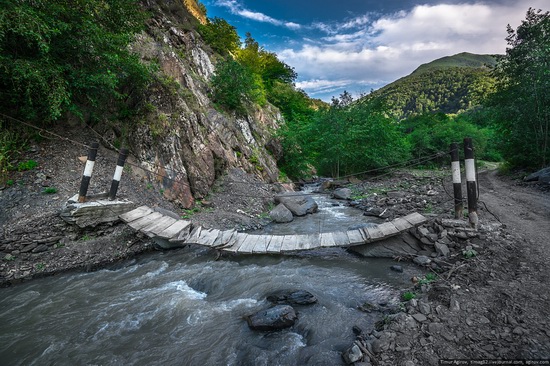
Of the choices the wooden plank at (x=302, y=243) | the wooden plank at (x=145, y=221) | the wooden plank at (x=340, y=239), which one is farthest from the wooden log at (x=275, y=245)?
the wooden plank at (x=145, y=221)

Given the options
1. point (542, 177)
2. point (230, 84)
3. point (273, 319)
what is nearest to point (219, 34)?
point (230, 84)

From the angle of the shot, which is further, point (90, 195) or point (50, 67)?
point (90, 195)

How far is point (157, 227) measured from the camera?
217 inches

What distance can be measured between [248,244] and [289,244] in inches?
38.8

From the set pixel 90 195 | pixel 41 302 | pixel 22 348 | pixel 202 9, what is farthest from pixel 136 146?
pixel 202 9

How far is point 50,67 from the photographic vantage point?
5.27 m

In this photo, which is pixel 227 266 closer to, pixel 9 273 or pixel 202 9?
pixel 9 273

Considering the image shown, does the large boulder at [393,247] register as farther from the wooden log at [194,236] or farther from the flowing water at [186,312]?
the wooden log at [194,236]

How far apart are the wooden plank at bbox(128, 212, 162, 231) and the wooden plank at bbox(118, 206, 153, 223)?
0.12 m

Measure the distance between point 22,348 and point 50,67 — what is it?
228 inches

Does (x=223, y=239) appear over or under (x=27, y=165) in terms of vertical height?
under

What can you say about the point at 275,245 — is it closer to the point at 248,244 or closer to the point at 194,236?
the point at 248,244

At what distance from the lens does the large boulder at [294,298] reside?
3.89 meters

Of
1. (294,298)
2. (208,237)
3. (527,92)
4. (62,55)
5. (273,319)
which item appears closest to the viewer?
(273,319)
